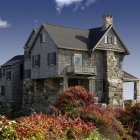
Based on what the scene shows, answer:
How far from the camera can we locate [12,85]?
241 ft

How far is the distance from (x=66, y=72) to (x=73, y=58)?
6.89 feet

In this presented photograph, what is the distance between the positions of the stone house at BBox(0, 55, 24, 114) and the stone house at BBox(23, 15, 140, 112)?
414 cm

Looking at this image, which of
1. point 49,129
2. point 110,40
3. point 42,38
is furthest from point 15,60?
point 49,129

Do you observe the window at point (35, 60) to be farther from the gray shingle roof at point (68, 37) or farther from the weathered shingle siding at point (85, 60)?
the weathered shingle siding at point (85, 60)

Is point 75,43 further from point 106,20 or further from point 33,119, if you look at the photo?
point 33,119

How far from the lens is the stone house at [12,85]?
73000 mm

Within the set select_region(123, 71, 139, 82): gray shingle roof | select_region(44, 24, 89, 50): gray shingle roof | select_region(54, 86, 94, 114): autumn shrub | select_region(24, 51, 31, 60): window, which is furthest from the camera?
select_region(123, 71, 139, 82): gray shingle roof

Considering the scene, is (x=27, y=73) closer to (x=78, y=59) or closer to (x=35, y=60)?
(x=35, y=60)

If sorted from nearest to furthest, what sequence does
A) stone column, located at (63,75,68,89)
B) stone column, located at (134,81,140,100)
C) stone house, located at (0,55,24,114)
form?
stone column, located at (63,75,68,89)
stone column, located at (134,81,140,100)
stone house, located at (0,55,24,114)

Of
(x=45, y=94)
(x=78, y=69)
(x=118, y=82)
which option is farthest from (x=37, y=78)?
(x=118, y=82)

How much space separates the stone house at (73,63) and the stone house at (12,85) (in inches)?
163

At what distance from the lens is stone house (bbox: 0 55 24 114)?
73.0 metres

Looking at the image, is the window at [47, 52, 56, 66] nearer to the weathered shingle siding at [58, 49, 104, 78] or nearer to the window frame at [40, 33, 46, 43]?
the weathered shingle siding at [58, 49, 104, 78]

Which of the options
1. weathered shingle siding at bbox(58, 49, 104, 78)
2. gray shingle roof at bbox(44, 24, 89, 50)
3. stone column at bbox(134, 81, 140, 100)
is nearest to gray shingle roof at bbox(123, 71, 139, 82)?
stone column at bbox(134, 81, 140, 100)
